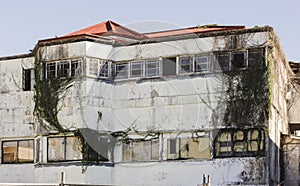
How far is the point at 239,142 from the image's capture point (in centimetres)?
2956

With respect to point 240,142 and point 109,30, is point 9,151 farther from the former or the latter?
Answer: point 240,142

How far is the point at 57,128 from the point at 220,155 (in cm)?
787

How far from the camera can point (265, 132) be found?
2911 centimetres

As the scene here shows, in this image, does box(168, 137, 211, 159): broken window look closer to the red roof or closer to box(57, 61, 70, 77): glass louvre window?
box(57, 61, 70, 77): glass louvre window

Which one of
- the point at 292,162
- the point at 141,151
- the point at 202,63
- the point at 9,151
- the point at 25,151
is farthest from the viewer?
the point at 9,151

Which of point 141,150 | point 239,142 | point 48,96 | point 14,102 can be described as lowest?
point 141,150

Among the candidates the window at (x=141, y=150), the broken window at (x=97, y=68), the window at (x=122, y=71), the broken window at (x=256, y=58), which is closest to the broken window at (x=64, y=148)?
the window at (x=141, y=150)

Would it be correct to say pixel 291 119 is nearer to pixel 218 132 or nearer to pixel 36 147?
pixel 218 132

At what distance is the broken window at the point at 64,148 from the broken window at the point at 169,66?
16.6ft

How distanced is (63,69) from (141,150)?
5.32 metres

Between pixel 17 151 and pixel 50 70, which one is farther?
pixel 17 151

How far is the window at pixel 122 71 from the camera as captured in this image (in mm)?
32406

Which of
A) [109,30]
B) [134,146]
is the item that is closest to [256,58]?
[134,146]

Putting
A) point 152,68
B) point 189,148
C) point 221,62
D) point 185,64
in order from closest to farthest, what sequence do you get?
point 221,62 < point 189,148 < point 185,64 < point 152,68
